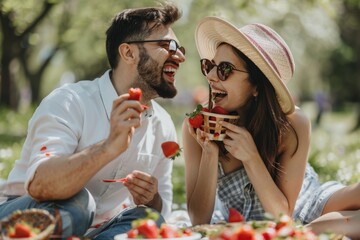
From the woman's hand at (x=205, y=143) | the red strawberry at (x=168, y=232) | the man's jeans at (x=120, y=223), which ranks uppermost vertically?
the woman's hand at (x=205, y=143)

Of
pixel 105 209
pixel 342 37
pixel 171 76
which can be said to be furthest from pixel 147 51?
pixel 342 37

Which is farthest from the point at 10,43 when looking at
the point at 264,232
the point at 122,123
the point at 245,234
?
the point at 245,234

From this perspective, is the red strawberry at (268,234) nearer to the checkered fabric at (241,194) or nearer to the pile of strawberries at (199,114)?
the pile of strawberries at (199,114)

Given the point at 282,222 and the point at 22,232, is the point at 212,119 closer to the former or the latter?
the point at 282,222

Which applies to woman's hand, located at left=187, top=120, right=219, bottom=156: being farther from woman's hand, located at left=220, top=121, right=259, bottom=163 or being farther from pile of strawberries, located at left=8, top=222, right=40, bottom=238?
pile of strawberries, located at left=8, top=222, right=40, bottom=238

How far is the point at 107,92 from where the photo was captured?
15.3 ft

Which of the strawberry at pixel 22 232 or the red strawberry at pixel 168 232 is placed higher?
the strawberry at pixel 22 232

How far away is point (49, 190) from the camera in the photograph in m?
3.79

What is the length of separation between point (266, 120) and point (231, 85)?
416 mm

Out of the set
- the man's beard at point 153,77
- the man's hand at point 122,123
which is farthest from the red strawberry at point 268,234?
the man's beard at point 153,77

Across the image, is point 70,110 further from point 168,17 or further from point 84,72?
point 84,72

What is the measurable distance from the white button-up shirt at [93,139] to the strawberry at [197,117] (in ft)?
1.47

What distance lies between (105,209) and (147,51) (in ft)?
4.25

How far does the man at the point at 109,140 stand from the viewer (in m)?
3.78
